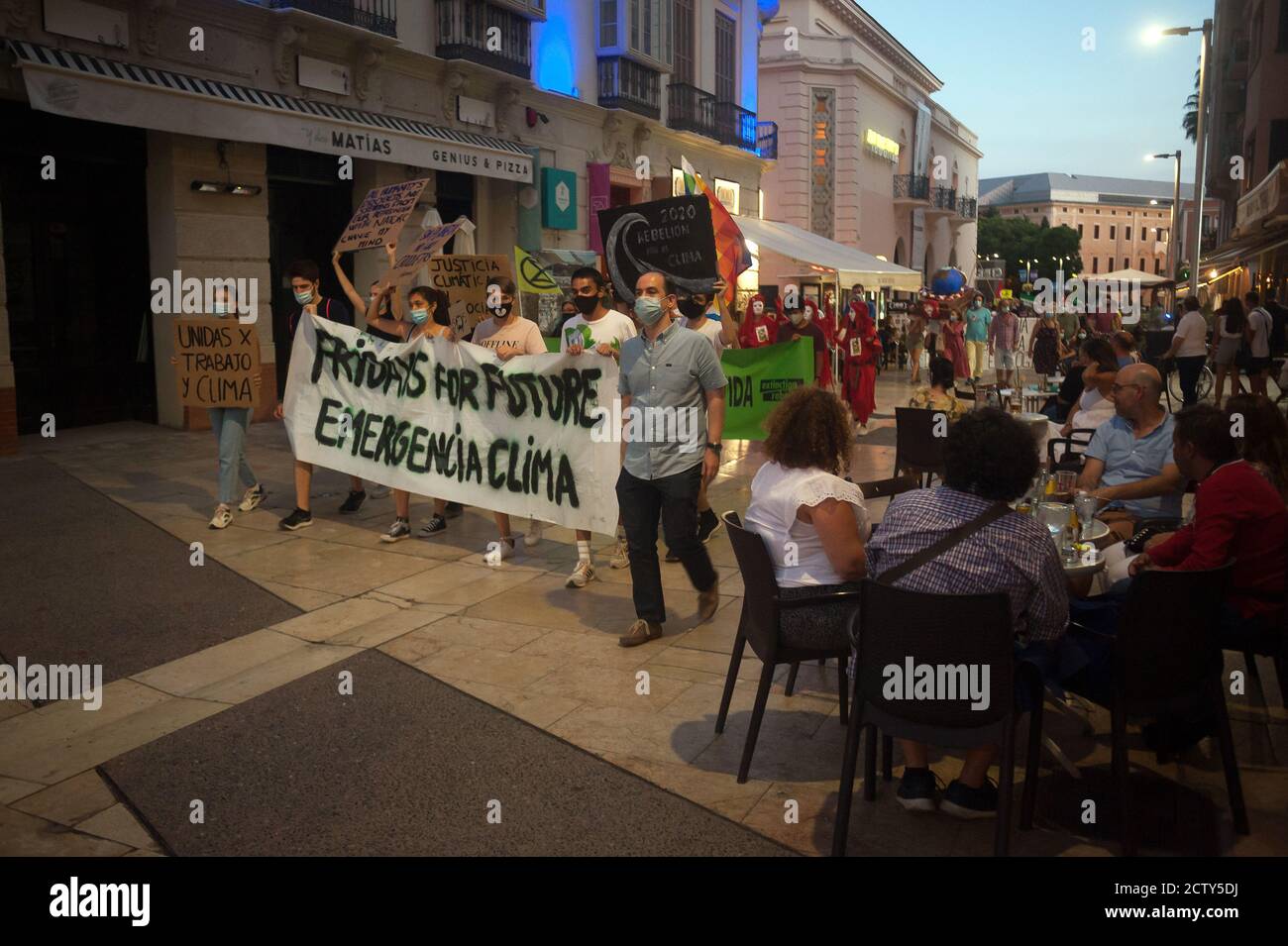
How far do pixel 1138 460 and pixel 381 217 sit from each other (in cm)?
572

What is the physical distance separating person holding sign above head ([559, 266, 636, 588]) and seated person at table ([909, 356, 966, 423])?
8.39 feet

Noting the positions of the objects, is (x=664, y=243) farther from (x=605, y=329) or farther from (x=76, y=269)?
(x=76, y=269)

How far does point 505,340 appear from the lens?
25.4ft

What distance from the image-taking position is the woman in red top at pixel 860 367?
14.6m

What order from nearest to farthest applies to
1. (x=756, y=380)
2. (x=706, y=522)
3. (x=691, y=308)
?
1. (x=706, y=522)
2. (x=691, y=308)
3. (x=756, y=380)

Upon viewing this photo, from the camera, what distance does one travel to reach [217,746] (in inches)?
180

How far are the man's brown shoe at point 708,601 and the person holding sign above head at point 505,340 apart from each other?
73.4 inches

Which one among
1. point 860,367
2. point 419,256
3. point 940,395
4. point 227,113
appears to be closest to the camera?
point 419,256

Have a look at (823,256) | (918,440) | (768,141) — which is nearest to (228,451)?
(918,440)

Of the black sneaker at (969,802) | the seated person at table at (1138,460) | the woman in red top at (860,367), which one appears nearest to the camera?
the black sneaker at (969,802)

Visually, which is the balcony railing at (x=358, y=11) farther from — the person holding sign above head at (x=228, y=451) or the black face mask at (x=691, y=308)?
the black face mask at (x=691, y=308)

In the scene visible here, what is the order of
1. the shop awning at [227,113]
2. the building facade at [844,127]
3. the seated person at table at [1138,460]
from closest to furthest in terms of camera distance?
the seated person at table at [1138,460]
the shop awning at [227,113]
the building facade at [844,127]

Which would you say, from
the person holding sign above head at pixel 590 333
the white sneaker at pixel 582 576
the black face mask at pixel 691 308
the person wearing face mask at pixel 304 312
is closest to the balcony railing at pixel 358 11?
the person wearing face mask at pixel 304 312
